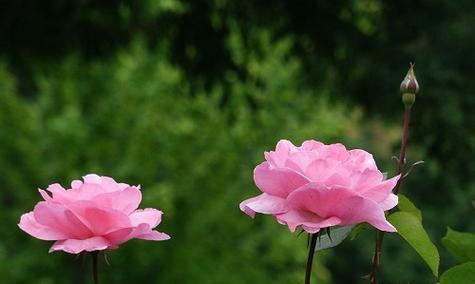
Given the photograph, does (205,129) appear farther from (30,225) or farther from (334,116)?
(30,225)

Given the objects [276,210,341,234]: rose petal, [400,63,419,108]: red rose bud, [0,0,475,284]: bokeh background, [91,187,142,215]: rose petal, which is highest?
[0,0,475,284]: bokeh background

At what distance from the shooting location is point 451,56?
584cm

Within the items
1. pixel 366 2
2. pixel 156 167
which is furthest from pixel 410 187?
pixel 366 2

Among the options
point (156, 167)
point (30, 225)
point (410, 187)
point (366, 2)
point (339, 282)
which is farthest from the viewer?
point (339, 282)

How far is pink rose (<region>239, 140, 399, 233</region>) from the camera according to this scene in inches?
41.5

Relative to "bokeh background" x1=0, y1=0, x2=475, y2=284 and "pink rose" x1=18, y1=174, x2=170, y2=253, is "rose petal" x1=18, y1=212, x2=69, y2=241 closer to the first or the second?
"pink rose" x1=18, y1=174, x2=170, y2=253

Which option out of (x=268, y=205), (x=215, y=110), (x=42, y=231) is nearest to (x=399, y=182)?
(x=268, y=205)

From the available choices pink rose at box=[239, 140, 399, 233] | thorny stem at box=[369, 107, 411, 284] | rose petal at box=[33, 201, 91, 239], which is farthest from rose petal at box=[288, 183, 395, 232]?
rose petal at box=[33, 201, 91, 239]

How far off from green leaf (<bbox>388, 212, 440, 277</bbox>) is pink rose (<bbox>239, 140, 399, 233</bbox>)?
98mm

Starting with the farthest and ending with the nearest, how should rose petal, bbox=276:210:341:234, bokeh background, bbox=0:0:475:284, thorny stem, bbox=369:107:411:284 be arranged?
bokeh background, bbox=0:0:475:284, thorny stem, bbox=369:107:411:284, rose petal, bbox=276:210:341:234

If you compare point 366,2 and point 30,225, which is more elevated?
point 366,2

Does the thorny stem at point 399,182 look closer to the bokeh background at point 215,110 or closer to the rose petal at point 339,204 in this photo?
the rose petal at point 339,204

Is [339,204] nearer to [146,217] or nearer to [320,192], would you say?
[320,192]

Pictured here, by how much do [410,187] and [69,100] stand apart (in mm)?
4279
